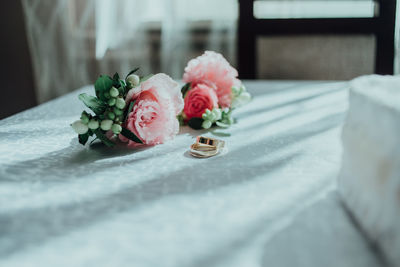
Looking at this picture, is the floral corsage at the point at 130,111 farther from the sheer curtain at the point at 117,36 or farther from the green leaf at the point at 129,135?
the sheer curtain at the point at 117,36

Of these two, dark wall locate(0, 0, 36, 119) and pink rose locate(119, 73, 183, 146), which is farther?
dark wall locate(0, 0, 36, 119)

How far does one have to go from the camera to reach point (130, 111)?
73 cm

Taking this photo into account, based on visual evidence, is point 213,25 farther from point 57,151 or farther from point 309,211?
point 309,211

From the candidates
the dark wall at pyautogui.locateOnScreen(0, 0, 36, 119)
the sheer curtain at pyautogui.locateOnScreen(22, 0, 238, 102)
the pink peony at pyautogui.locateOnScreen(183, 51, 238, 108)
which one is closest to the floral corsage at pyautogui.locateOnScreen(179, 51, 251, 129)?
the pink peony at pyautogui.locateOnScreen(183, 51, 238, 108)

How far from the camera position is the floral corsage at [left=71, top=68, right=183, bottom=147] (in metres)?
0.71

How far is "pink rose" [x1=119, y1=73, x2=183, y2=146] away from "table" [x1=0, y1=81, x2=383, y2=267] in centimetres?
3

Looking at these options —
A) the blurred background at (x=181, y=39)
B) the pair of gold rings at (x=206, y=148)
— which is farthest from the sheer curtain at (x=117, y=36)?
the pair of gold rings at (x=206, y=148)

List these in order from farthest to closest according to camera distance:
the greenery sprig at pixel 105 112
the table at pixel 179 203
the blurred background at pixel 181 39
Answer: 1. the blurred background at pixel 181 39
2. the greenery sprig at pixel 105 112
3. the table at pixel 179 203

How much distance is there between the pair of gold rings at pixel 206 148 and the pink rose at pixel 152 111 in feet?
0.21

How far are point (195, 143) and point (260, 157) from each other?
5.0 inches

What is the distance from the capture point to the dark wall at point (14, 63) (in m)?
2.46

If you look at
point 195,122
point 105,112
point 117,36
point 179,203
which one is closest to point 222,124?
point 195,122

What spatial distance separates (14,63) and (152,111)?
7.06 ft

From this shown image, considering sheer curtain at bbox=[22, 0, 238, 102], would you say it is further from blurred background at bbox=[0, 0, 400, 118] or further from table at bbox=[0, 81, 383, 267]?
table at bbox=[0, 81, 383, 267]
